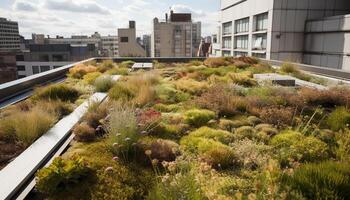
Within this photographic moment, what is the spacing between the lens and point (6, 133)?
14.2 feet

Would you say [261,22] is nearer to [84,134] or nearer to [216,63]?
[216,63]

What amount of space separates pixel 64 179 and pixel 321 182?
255cm

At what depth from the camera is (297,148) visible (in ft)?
12.6

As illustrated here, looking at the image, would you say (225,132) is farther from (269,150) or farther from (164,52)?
(164,52)

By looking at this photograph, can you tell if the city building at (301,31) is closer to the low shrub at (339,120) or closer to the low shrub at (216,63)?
the low shrub at (216,63)

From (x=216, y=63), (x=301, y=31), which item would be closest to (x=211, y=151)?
(x=216, y=63)

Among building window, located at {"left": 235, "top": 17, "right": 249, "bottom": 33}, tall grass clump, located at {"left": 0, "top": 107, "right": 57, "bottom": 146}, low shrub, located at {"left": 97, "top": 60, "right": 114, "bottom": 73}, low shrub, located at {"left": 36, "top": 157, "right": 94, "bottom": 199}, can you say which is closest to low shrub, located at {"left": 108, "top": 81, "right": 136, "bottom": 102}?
tall grass clump, located at {"left": 0, "top": 107, "right": 57, "bottom": 146}

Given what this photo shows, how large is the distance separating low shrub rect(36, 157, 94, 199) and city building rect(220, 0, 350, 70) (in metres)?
20.0

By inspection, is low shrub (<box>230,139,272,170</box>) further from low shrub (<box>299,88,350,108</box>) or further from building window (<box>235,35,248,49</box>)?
building window (<box>235,35,248,49</box>)

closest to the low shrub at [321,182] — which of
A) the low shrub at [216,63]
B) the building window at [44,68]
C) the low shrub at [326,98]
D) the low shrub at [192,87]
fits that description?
the low shrub at [326,98]

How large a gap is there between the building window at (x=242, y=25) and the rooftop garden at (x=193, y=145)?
24.7 m

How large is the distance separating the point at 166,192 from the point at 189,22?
79.8 metres

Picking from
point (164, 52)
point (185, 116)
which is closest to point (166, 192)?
point (185, 116)

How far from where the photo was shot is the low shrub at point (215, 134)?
14.3 feet
